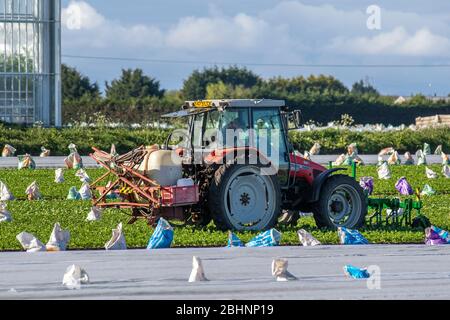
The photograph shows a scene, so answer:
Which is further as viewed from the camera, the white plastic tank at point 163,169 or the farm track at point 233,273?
the white plastic tank at point 163,169

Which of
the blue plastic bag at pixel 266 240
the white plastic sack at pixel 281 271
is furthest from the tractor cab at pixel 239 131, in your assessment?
the white plastic sack at pixel 281 271

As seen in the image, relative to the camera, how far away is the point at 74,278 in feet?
41.1

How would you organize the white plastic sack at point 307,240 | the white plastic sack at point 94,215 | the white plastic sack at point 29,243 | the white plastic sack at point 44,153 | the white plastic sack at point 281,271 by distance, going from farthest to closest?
1. the white plastic sack at point 44,153
2. the white plastic sack at point 94,215
3. the white plastic sack at point 307,240
4. the white plastic sack at point 29,243
5. the white plastic sack at point 281,271

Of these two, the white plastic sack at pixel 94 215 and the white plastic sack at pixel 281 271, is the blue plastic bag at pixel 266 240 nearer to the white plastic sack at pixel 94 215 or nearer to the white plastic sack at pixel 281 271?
the white plastic sack at pixel 281 271

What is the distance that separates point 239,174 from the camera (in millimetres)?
18984

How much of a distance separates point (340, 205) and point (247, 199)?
1.72 metres

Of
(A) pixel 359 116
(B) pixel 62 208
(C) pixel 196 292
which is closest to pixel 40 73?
(A) pixel 359 116

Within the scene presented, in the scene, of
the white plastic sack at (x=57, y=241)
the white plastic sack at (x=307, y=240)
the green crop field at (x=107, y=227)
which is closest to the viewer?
the white plastic sack at (x=57, y=241)

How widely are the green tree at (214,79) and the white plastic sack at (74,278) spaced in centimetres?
10741

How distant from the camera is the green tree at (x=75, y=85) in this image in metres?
108

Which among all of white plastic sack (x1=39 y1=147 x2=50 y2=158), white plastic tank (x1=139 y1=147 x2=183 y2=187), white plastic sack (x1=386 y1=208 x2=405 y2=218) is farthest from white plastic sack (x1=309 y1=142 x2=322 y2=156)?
white plastic tank (x1=139 y1=147 x2=183 y2=187)

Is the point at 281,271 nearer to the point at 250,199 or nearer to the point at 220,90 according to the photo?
the point at 250,199

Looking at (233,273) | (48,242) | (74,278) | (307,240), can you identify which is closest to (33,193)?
(48,242)
